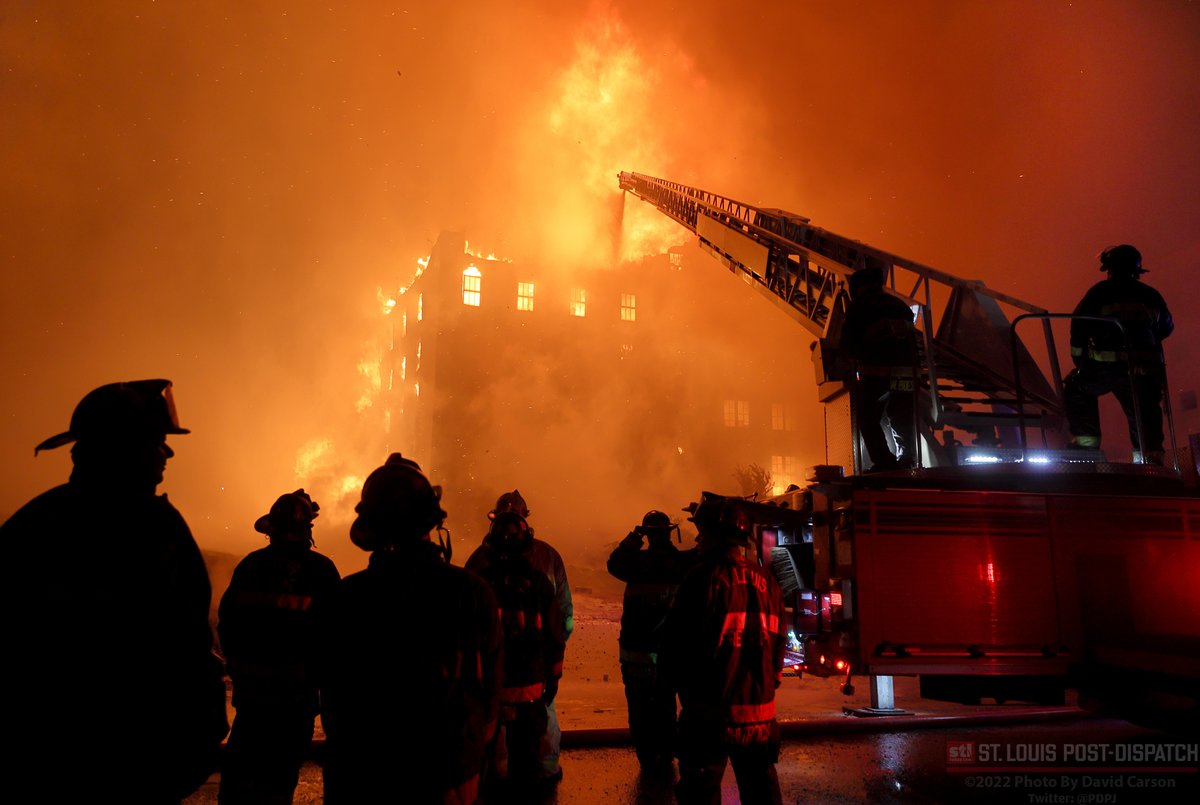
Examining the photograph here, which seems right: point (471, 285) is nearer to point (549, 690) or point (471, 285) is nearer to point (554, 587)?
point (554, 587)

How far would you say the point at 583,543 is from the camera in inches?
1088

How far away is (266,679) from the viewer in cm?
351

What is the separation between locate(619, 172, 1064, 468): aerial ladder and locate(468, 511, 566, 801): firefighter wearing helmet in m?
3.51

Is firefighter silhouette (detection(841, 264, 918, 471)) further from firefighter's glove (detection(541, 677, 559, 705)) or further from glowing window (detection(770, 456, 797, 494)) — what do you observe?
glowing window (detection(770, 456, 797, 494))

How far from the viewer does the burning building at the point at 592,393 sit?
101 feet

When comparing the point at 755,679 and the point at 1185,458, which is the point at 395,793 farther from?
the point at 1185,458

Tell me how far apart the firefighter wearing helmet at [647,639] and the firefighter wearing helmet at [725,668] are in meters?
1.65

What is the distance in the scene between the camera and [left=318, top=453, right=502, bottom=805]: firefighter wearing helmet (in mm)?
2010

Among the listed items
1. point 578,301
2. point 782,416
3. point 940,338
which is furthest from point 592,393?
point 940,338

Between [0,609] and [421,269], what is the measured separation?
4096 centimetres

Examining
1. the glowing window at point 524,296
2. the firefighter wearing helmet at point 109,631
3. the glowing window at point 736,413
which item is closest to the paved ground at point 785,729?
the firefighter wearing helmet at point 109,631

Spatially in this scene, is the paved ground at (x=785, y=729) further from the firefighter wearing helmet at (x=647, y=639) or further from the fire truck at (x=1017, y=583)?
the fire truck at (x=1017, y=583)

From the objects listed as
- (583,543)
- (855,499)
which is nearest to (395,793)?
(855,499)

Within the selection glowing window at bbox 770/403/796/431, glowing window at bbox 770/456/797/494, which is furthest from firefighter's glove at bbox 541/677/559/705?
glowing window at bbox 770/403/796/431
